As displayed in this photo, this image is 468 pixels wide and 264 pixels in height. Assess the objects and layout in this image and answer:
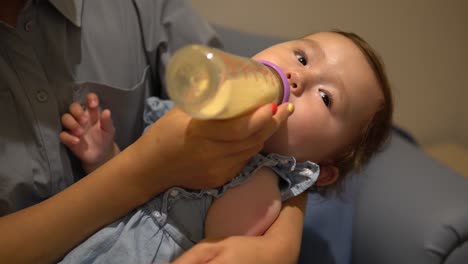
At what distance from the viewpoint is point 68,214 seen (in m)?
0.65

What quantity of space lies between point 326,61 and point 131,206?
0.43m

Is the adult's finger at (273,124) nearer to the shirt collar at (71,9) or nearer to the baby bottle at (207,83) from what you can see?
the baby bottle at (207,83)

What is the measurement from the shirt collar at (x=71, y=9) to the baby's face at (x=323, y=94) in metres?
0.32

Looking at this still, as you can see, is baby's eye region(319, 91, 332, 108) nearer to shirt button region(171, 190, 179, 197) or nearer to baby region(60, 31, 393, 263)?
baby region(60, 31, 393, 263)

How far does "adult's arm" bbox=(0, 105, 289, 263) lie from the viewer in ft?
2.02

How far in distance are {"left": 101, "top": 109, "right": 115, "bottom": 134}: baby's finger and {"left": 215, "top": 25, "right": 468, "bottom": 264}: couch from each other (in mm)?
498

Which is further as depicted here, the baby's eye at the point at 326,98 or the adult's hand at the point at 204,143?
the baby's eye at the point at 326,98

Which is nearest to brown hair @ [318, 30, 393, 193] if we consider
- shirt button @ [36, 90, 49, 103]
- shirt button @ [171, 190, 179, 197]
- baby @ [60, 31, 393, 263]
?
baby @ [60, 31, 393, 263]

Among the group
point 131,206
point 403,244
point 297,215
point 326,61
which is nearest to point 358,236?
point 403,244

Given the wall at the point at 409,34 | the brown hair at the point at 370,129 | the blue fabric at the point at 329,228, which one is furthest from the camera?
the wall at the point at 409,34

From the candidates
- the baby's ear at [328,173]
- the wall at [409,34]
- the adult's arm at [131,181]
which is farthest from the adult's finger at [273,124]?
the wall at [409,34]

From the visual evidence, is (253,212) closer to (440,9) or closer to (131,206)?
(131,206)

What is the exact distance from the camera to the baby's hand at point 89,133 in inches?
29.5

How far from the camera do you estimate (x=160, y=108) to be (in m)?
0.89
